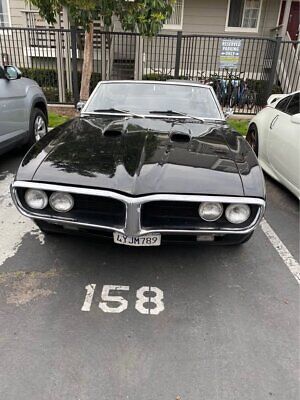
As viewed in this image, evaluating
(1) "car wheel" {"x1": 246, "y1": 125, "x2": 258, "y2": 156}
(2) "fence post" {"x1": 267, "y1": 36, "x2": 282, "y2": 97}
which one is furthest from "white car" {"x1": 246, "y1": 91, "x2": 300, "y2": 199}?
→ (2) "fence post" {"x1": 267, "y1": 36, "x2": 282, "y2": 97}

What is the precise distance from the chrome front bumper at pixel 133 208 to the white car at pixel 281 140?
1.88m

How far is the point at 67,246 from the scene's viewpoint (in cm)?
336

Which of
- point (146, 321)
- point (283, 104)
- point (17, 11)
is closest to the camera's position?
point (146, 321)

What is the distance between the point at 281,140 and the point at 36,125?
3895 mm

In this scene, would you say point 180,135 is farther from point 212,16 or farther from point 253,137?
point 212,16

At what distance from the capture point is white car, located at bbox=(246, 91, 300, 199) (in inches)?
164

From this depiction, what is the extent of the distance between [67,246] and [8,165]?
2886 mm

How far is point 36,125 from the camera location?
609cm

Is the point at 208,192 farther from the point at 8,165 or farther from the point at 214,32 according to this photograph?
the point at 214,32

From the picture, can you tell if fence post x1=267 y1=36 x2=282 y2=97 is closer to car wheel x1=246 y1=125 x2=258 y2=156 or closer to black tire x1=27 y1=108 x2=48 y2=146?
car wheel x1=246 y1=125 x2=258 y2=156

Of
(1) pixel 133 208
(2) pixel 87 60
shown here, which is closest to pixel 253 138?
(1) pixel 133 208

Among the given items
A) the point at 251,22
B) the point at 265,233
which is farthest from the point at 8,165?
the point at 251,22

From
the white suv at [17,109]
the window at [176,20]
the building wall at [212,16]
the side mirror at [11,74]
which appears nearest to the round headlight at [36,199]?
the white suv at [17,109]

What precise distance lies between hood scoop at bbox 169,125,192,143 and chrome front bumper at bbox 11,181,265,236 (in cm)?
84
